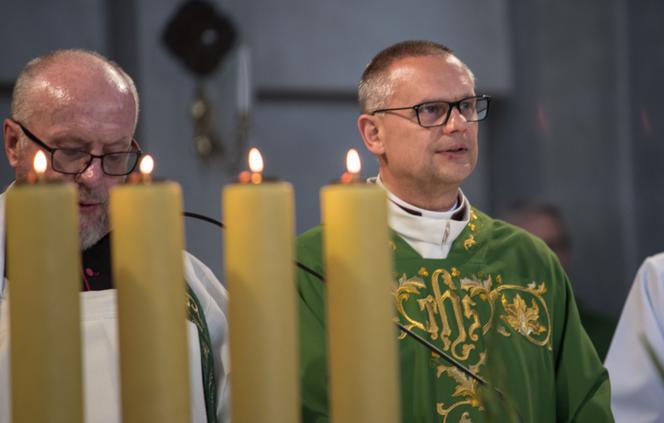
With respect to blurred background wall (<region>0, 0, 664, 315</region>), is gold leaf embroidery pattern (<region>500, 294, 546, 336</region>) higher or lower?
lower

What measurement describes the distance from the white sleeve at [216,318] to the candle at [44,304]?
3.81ft

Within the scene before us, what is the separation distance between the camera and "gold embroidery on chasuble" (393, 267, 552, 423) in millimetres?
2834

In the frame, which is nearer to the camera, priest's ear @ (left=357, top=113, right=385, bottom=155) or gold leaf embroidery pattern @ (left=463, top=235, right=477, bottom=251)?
gold leaf embroidery pattern @ (left=463, top=235, right=477, bottom=251)

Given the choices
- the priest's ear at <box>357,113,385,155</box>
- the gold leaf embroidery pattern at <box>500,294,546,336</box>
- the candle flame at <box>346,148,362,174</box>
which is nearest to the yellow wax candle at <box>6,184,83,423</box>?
the candle flame at <box>346,148,362,174</box>

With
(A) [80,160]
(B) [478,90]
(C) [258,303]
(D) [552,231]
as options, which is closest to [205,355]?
(A) [80,160]

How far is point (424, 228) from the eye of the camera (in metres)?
3.07

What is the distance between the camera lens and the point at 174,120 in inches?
252

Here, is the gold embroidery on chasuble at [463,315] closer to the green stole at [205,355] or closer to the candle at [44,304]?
the green stole at [205,355]

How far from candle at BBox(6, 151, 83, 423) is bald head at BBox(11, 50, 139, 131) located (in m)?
1.39

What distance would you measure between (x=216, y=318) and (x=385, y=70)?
1091 millimetres

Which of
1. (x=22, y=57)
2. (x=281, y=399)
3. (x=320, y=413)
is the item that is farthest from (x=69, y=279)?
(x=22, y=57)

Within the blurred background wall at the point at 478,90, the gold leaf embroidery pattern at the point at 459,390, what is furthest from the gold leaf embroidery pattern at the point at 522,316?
the blurred background wall at the point at 478,90

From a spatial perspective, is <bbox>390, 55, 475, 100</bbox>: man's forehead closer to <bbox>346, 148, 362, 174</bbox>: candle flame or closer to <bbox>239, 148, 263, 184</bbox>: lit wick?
<bbox>346, 148, 362, 174</bbox>: candle flame

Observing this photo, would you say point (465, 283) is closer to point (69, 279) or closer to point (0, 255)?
point (0, 255)
